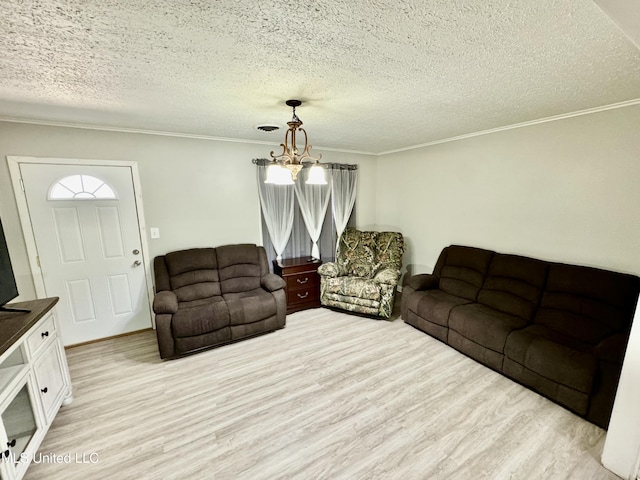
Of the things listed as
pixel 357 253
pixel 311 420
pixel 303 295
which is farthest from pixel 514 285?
pixel 303 295

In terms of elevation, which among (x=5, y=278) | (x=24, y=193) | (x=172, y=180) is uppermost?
(x=172, y=180)

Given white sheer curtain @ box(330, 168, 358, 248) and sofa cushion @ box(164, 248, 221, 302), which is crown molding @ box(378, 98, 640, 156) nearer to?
white sheer curtain @ box(330, 168, 358, 248)

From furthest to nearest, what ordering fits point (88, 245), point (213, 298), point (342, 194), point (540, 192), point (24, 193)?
point (342, 194), point (213, 298), point (88, 245), point (540, 192), point (24, 193)

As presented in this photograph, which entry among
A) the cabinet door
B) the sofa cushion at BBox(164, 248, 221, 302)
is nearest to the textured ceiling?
the sofa cushion at BBox(164, 248, 221, 302)

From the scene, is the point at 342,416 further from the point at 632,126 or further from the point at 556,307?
the point at 632,126

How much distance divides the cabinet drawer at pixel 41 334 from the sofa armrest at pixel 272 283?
1888mm

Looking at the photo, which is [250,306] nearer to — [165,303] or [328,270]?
[165,303]

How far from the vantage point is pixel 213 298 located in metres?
3.16

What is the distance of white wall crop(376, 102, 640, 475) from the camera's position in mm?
2199

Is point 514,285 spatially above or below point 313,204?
below

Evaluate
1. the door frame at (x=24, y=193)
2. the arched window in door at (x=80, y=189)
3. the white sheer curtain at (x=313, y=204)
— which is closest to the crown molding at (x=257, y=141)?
the door frame at (x=24, y=193)

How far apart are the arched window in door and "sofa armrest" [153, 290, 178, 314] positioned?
126 cm

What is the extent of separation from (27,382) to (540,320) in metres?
3.96

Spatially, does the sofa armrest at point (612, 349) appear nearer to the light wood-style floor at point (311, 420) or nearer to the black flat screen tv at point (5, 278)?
the light wood-style floor at point (311, 420)
